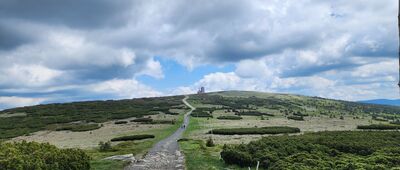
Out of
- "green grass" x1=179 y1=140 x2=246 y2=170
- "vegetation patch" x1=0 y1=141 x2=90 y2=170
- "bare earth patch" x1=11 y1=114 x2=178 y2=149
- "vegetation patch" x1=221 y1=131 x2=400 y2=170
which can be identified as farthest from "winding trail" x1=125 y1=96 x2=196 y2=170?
"bare earth patch" x1=11 y1=114 x2=178 y2=149

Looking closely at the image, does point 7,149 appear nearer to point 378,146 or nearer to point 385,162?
point 385,162

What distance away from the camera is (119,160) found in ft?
108

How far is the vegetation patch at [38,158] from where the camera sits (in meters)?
19.9

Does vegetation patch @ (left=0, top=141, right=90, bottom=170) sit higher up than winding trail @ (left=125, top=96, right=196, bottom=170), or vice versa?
vegetation patch @ (left=0, top=141, right=90, bottom=170)

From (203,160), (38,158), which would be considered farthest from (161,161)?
(38,158)

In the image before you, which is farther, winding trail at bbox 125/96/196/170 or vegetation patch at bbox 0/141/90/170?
winding trail at bbox 125/96/196/170

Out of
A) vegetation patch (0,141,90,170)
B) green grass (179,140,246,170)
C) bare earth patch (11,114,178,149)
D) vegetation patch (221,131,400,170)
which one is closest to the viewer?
vegetation patch (0,141,90,170)

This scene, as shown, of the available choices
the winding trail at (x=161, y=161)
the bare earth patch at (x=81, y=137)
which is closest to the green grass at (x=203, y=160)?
the winding trail at (x=161, y=161)

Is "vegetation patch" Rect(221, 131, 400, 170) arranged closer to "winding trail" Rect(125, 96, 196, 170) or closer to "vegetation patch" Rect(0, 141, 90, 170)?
"winding trail" Rect(125, 96, 196, 170)

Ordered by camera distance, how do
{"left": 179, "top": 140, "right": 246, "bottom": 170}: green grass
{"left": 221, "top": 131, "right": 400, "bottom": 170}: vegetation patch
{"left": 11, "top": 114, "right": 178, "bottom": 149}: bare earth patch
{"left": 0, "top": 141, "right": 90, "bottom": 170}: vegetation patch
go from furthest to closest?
{"left": 11, "top": 114, "right": 178, "bottom": 149}: bare earth patch → {"left": 179, "top": 140, "right": 246, "bottom": 170}: green grass → {"left": 221, "top": 131, "right": 400, "bottom": 170}: vegetation patch → {"left": 0, "top": 141, "right": 90, "bottom": 170}: vegetation patch

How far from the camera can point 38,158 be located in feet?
70.9

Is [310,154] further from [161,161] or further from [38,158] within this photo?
[38,158]

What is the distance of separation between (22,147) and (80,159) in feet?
12.8

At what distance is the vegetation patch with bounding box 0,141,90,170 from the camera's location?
19.9m
